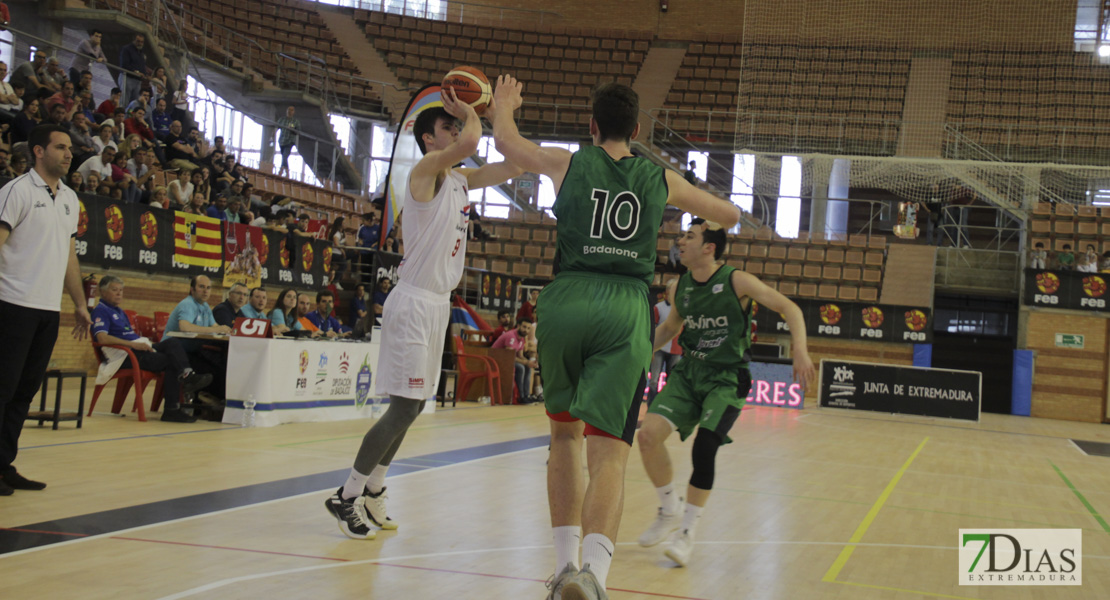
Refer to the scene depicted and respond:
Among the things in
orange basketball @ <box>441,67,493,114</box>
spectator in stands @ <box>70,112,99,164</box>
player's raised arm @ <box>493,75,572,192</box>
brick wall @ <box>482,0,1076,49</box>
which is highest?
brick wall @ <box>482,0,1076,49</box>

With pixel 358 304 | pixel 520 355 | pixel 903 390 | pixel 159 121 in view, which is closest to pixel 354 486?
pixel 520 355

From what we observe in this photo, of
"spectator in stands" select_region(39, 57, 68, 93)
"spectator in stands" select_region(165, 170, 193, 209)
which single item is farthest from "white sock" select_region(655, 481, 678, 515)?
"spectator in stands" select_region(39, 57, 68, 93)

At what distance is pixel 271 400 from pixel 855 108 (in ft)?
61.4

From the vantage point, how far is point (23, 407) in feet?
15.4

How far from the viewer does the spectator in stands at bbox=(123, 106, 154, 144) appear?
14.1 m

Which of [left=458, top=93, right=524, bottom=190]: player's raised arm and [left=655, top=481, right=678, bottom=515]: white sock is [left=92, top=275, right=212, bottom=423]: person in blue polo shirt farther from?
[left=655, top=481, right=678, bottom=515]: white sock

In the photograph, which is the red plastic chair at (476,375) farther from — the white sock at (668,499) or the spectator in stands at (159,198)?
the white sock at (668,499)

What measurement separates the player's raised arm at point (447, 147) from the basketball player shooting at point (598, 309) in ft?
1.38

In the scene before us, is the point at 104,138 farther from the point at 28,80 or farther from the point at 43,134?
the point at 43,134

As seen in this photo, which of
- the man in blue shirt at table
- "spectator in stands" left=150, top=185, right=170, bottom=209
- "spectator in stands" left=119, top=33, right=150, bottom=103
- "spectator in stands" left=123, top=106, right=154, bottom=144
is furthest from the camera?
"spectator in stands" left=119, top=33, right=150, bottom=103

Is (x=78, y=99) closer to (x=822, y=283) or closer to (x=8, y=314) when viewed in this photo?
(x=8, y=314)

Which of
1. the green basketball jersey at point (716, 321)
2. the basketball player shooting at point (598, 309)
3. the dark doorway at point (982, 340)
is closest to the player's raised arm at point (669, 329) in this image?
the green basketball jersey at point (716, 321)

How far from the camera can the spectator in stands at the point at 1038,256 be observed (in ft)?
65.6

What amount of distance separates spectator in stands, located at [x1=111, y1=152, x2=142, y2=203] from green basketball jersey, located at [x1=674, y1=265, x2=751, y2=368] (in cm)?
938
